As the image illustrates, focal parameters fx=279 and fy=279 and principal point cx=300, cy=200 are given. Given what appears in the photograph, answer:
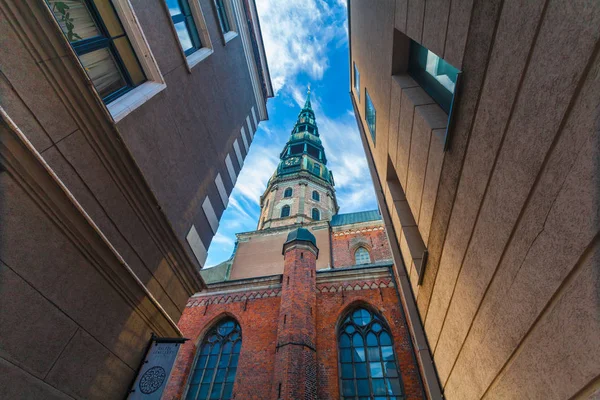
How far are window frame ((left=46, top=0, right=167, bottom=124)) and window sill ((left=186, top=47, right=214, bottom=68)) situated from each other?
1143 millimetres

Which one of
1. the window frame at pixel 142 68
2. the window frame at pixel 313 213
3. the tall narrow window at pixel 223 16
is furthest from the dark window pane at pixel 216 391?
the window frame at pixel 313 213

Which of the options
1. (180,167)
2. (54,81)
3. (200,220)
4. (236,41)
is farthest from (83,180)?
(236,41)

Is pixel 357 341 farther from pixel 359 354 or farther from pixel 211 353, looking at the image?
pixel 211 353

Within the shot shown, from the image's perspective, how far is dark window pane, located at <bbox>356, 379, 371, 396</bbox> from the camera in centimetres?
1047

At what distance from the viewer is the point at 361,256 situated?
22078mm

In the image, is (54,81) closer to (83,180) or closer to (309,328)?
(83,180)

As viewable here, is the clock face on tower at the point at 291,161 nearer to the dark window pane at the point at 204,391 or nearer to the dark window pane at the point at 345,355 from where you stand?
the dark window pane at the point at 345,355

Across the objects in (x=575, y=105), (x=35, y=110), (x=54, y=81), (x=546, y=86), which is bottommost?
(x=575, y=105)

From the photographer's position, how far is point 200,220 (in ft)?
21.1

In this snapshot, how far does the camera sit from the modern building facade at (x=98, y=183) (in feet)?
8.96

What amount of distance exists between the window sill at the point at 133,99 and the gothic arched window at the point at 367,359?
37.7ft

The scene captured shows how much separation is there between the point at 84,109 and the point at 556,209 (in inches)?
187

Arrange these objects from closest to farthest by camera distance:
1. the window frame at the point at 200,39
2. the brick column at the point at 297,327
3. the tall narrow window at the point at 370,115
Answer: the window frame at the point at 200,39, the tall narrow window at the point at 370,115, the brick column at the point at 297,327

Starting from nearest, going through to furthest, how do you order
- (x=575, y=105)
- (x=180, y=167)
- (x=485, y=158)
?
(x=575, y=105), (x=485, y=158), (x=180, y=167)
